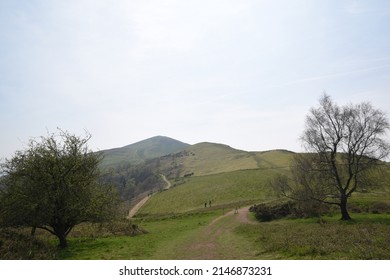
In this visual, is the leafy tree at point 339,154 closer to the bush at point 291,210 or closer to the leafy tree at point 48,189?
the bush at point 291,210

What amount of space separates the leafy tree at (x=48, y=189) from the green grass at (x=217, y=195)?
4828 centimetres

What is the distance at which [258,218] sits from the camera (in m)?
44.8

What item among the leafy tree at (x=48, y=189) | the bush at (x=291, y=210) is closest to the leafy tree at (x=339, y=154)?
the bush at (x=291, y=210)

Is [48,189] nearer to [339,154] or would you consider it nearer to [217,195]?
[339,154]

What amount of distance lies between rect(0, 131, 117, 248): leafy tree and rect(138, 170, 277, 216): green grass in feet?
158

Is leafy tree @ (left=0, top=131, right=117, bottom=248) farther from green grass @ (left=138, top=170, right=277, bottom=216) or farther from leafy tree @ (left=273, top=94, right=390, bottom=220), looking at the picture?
green grass @ (left=138, top=170, right=277, bottom=216)

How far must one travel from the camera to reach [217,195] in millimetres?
82000

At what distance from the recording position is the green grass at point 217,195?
242 feet

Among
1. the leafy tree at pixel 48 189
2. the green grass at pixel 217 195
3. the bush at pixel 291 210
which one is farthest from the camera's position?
the green grass at pixel 217 195

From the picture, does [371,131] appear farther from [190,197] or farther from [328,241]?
[190,197]

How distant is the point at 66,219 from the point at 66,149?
20.5 feet

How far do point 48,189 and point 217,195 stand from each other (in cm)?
6283
